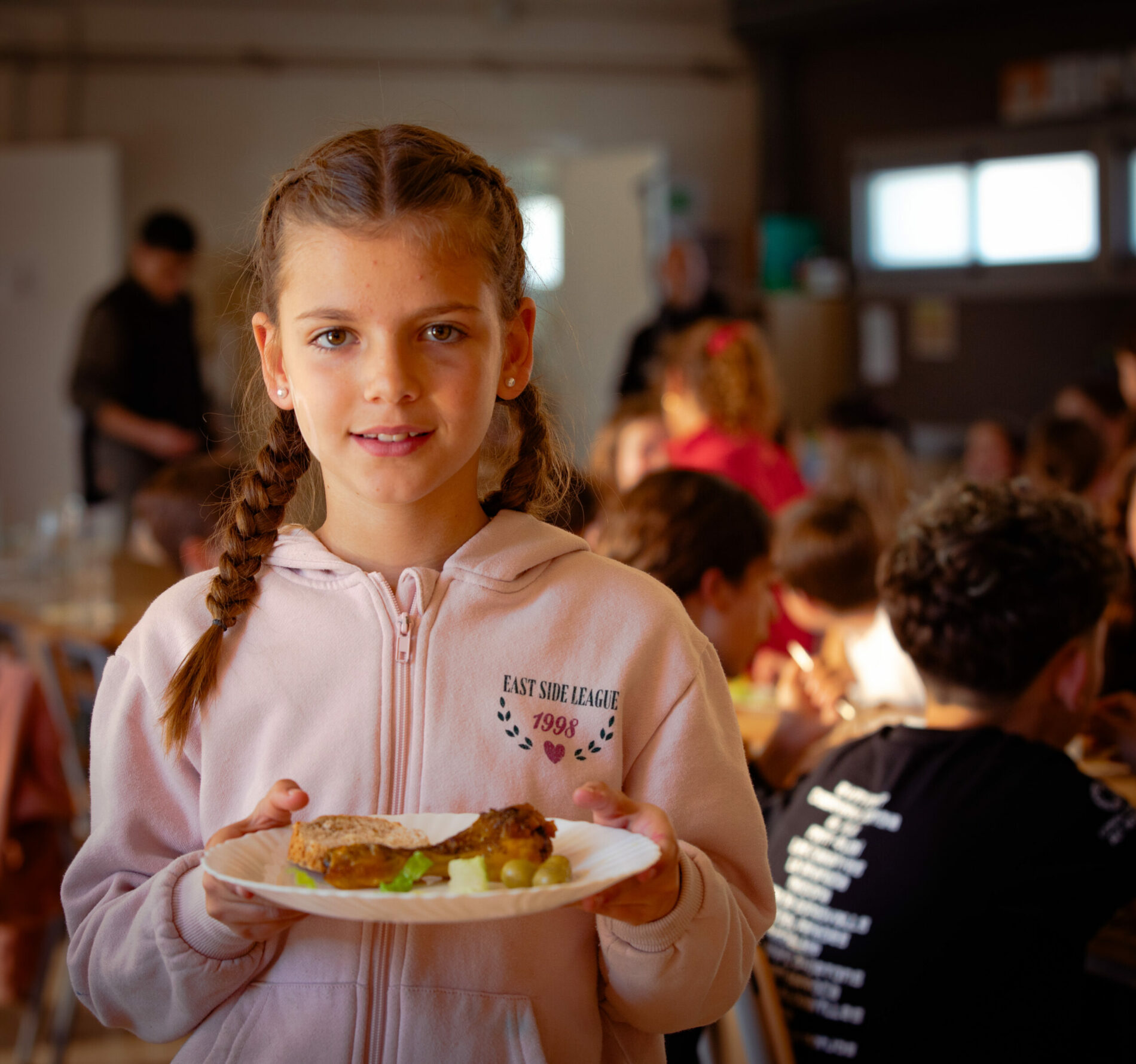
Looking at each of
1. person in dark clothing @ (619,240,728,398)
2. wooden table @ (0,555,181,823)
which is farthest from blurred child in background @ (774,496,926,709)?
person in dark clothing @ (619,240,728,398)

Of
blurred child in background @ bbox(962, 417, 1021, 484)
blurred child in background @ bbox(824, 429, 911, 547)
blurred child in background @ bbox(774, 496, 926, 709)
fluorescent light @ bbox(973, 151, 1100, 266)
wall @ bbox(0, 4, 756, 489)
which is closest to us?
blurred child in background @ bbox(774, 496, 926, 709)

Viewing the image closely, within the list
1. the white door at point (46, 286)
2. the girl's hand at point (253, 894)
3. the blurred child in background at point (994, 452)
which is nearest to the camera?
the girl's hand at point (253, 894)

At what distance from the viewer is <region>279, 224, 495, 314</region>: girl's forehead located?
993 millimetres

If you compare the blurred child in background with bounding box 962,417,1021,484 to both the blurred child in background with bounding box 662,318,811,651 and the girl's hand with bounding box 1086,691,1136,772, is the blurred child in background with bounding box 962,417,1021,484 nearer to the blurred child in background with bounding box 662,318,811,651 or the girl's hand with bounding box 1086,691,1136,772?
the blurred child in background with bounding box 662,318,811,651

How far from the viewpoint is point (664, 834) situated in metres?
0.89

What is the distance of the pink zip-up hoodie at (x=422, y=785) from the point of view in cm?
99

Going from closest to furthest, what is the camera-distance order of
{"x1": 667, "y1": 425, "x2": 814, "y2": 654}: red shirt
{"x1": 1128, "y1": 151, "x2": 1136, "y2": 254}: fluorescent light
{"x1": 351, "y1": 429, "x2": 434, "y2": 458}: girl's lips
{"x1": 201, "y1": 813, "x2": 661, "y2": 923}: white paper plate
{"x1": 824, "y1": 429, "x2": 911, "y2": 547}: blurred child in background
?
{"x1": 201, "y1": 813, "x2": 661, "y2": 923}: white paper plate < {"x1": 351, "y1": 429, "x2": 434, "y2": 458}: girl's lips < {"x1": 667, "y1": 425, "x2": 814, "y2": 654}: red shirt < {"x1": 824, "y1": 429, "x2": 911, "y2": 547}: blurred child in background < {"x1": 1128, "y1": 151, "x2": 1136, "y2": 254}: fluorescent light

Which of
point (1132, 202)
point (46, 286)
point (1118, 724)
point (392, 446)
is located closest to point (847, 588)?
point (1118, 724)

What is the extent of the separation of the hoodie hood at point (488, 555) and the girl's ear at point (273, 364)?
0.39 ft

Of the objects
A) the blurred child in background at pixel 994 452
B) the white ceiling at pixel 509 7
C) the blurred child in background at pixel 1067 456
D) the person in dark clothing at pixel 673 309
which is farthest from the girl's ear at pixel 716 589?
the white ceiling at pixel 509 7

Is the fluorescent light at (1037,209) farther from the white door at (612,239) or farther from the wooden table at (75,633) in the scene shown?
the wooden table at (75,633)

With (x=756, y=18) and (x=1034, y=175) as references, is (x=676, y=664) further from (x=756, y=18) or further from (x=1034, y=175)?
(x=756, y=18)

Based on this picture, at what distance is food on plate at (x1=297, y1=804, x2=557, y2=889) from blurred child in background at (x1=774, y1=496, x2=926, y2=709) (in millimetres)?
1701

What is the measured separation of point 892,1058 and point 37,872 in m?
1.71
